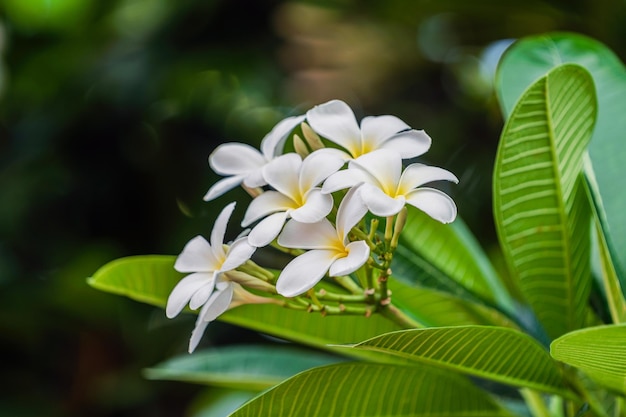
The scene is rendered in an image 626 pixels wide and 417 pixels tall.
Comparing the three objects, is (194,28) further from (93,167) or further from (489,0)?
(489,0)

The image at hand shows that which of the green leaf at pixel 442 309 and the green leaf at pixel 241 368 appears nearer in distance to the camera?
the green leaf at pixel 442 309

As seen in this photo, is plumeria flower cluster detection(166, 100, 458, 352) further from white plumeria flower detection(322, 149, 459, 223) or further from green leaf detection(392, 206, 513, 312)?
green leaf detection(392, 206, 513, 312)

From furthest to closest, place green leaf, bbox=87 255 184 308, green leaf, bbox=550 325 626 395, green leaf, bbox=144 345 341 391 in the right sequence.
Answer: green leaf, bbox=144 345 341 391, green leaf, bbox=87 255 184 308, green leaf, bbox=550 325 626 395

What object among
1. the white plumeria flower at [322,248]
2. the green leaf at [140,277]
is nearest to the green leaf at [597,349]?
the white plumeria flower at [322,248]

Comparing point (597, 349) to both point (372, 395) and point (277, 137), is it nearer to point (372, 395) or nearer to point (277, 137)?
point (372, 395)

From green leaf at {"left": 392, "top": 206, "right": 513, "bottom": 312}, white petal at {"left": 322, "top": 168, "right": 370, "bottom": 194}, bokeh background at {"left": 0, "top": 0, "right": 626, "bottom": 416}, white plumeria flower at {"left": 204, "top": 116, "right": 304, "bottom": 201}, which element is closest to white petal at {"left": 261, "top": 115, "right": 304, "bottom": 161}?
white plumeria flower at {"left": 204, "top": 116, "right": 304, "bottom": 201}

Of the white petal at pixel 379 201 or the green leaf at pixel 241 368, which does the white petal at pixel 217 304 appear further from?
the green leaf at pixel 241 368
